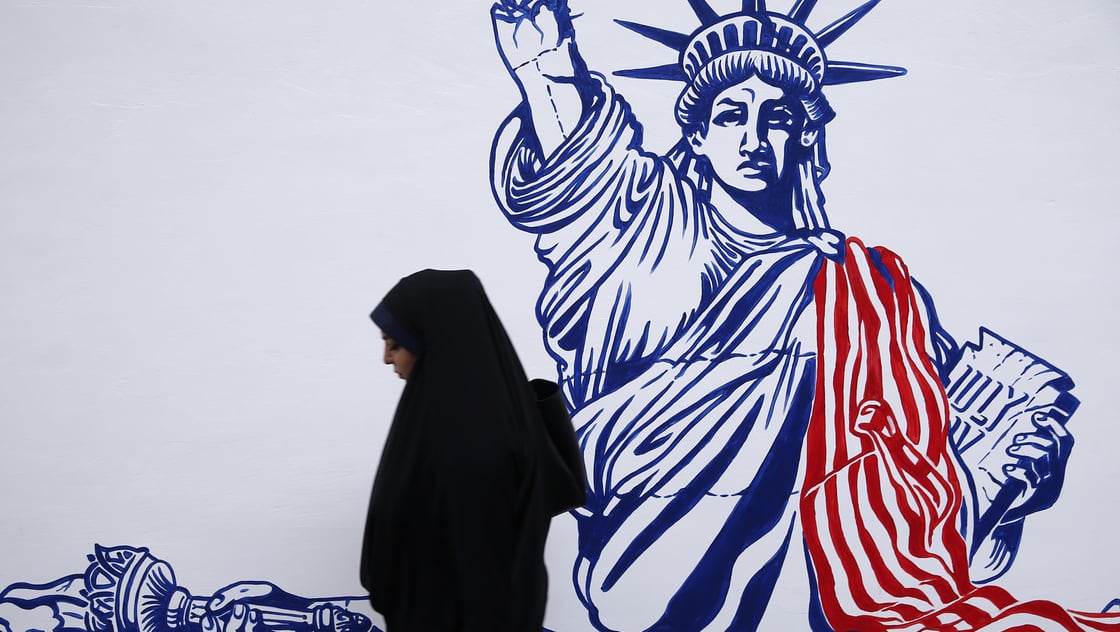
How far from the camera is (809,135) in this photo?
2279mm

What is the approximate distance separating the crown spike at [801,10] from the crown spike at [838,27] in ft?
0.20

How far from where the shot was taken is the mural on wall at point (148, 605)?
1965mm

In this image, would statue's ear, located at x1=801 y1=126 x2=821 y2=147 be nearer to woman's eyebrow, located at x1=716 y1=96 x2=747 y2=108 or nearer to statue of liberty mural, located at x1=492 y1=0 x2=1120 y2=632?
statue of liberty mural, located at x1=492 y1=0 x2=1120 y2=632

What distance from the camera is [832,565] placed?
7.18 ft

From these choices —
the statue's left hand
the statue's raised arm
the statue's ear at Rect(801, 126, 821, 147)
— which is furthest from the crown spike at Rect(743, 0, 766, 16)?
the statue's left hand

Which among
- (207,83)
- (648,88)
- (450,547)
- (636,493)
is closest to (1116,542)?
(636,493)

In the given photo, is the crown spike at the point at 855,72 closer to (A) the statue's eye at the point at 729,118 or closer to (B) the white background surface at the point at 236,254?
(A) the statue's eye at the point at 729,118

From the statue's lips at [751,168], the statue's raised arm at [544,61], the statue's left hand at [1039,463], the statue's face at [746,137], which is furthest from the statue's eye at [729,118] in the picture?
the statue's left hand at [1039,463]

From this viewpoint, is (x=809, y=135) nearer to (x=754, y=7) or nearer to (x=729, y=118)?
(x=729, y=118)

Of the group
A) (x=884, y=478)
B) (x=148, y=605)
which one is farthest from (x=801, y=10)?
(x=148, y=605)

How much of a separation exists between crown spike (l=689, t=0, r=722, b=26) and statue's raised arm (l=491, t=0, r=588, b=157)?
0.34 m

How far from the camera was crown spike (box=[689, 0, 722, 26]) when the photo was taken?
7.41 ft

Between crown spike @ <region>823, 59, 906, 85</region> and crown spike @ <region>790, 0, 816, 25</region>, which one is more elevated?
crown spike @ <region>790, 0, 816, 25</region>

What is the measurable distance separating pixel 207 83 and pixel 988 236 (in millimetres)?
2062
